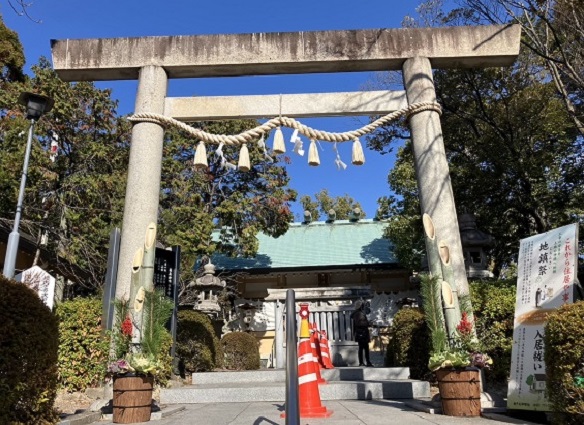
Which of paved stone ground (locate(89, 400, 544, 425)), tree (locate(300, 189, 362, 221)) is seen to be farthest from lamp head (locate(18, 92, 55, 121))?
tree (locate(300, 189, 362, 221))

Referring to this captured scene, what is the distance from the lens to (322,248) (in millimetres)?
19484

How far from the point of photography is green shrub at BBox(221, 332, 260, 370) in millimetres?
12016

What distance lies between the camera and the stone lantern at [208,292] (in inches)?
514

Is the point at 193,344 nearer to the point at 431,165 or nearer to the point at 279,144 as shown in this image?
the point at 279,144

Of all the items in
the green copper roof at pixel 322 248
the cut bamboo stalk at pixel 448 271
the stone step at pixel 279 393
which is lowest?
the stone step at pixel 279 393

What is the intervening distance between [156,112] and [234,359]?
7.43 meters

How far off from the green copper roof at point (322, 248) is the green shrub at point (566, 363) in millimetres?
13350

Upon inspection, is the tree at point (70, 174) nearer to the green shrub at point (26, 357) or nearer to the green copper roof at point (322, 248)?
the green copper roof at point (322, 248)

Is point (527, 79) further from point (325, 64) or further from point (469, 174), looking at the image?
point (325, 64)

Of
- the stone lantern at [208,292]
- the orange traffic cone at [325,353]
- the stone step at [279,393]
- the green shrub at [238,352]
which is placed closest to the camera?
the stone step at [279,393]

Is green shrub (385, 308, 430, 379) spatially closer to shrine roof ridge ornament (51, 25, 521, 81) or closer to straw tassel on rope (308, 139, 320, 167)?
straw tassel on rope (308, 139, 320, 167)

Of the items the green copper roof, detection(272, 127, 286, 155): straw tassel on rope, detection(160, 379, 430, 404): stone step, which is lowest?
detection(160, 379, 430, 404): stone step

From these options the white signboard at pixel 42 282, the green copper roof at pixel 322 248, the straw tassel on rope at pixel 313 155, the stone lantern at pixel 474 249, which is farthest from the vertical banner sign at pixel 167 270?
the green copper roof at pixel 322 248

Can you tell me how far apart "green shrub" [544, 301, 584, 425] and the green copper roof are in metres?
13.3
